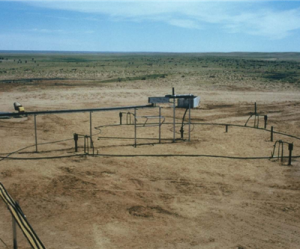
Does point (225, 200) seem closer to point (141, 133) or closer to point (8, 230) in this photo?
point (8, 230)

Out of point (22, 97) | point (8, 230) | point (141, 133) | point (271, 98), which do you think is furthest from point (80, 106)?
point (8, 230)

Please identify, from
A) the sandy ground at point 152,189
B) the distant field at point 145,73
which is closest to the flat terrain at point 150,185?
the sandy ground at point 152,189

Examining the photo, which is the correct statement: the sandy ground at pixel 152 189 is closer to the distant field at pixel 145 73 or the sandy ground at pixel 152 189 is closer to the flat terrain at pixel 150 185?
the flat terrain at pixel 150 185

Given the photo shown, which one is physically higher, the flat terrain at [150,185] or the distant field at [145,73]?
the distant field at [145,73]

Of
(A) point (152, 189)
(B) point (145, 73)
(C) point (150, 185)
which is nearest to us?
(A) point (152, 189)

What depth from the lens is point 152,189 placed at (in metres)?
12.3

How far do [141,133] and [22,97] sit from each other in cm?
1838

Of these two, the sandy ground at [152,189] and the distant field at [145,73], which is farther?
the distant field at [145,73]

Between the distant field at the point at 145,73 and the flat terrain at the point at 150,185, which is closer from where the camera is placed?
the flat terrain at the point at 150,185

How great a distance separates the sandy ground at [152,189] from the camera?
920cm

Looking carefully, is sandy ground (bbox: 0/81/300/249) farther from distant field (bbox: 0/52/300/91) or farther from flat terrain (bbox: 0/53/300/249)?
distant field (bbox: 0/52/300/91)

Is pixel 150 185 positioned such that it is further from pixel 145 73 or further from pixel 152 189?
pixel 145 73

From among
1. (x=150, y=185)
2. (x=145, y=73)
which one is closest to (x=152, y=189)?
(x=150, y=185)

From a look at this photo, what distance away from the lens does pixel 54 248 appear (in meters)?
8.49
